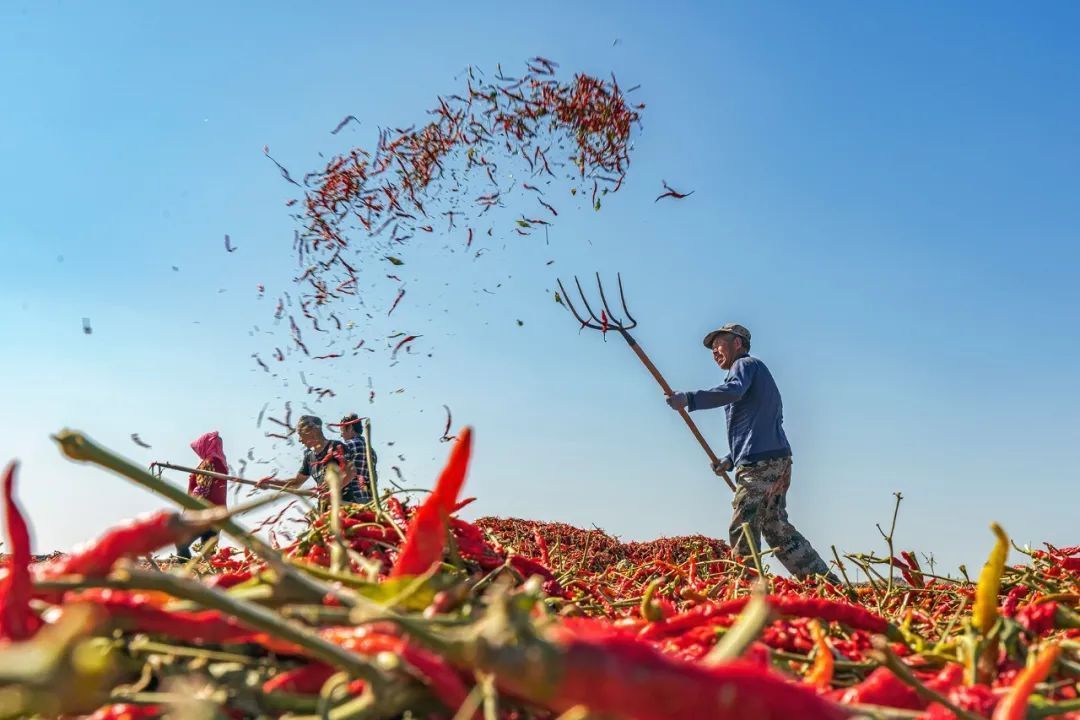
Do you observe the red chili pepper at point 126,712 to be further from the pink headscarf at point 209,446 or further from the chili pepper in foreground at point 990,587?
the pink headscarf at point 209,446

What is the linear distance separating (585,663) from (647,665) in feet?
0.26

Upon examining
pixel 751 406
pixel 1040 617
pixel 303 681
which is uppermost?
pixel 751 406

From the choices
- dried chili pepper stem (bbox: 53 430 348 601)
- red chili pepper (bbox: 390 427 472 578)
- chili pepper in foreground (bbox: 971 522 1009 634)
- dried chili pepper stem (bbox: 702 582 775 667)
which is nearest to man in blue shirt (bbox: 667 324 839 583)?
chili pepper in foreground (bbox: 971 522 1009 634)

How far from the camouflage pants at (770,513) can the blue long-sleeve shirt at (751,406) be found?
12 centimetres

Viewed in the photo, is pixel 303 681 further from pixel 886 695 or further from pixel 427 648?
→ pixel 886 695

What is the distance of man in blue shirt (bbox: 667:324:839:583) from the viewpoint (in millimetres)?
8234

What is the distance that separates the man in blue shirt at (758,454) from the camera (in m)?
8.23

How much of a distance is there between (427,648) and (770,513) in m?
7.57

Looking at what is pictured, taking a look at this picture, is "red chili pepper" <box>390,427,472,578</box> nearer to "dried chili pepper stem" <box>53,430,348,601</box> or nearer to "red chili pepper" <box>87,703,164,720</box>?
"dried chili pepper stem" <box>53,430,348,601</box>

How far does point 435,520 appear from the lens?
1.76m

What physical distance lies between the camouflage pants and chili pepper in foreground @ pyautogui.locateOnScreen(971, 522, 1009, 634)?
6.46m

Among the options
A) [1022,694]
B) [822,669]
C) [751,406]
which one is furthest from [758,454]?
[1022,694]

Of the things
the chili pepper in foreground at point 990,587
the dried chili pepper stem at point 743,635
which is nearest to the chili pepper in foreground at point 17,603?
the dried chili pepper stem at point 743,635

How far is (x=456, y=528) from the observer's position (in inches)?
91.0
